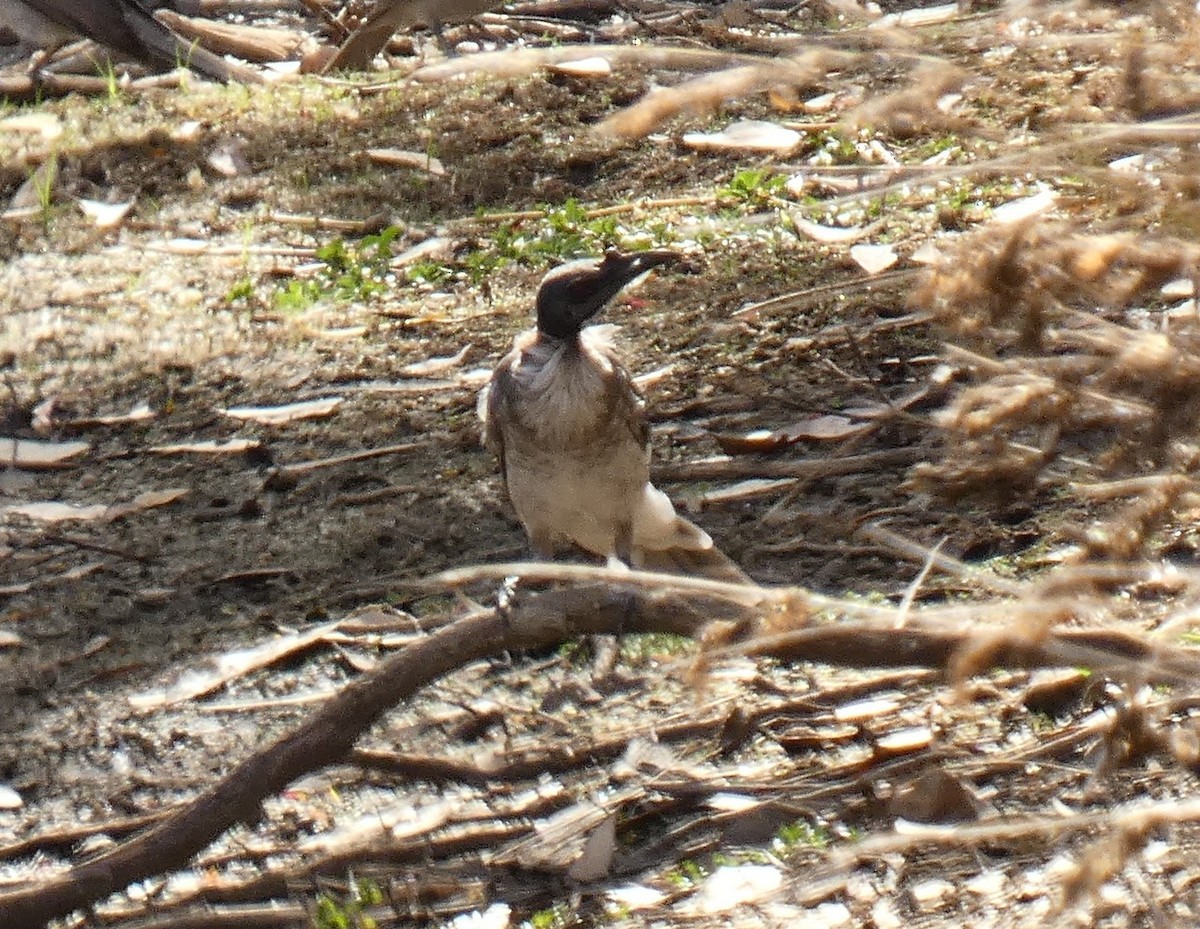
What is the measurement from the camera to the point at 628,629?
158 inches

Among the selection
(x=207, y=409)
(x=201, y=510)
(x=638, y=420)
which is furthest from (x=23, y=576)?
(x=638, y=420)

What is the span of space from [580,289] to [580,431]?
0.43 m

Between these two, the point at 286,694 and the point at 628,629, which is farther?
the point at 286,694

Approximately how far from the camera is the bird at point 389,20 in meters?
9.81

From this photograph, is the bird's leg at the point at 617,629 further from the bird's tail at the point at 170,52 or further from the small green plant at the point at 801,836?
the bird's tail at the point at 170,52

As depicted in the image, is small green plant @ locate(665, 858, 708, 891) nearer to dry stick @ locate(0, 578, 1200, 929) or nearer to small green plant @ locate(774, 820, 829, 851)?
small green plant @ locate(774, 820, 829, 851)

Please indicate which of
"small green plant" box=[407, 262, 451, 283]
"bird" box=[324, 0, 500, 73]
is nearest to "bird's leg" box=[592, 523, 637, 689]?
"small green plant" box=[407, 262, 451, 283]

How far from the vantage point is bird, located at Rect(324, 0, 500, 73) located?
981 centimetres

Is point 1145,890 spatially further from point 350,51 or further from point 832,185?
point 350,51

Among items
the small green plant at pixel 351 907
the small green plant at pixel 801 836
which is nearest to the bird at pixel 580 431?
the small green plant at pixel 801 836

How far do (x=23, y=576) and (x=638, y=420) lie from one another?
2068 mm

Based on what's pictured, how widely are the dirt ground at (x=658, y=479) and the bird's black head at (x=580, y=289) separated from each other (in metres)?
0.78

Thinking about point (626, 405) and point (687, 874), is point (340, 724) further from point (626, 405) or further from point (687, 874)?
point (626, 405)

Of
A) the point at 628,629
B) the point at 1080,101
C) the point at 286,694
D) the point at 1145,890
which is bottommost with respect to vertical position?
the point at 286,694
